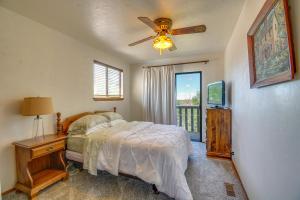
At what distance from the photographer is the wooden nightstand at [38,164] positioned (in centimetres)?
207

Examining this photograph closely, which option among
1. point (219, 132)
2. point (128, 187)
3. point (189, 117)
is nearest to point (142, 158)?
point (128, 187)

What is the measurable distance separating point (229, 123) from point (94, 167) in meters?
2.77

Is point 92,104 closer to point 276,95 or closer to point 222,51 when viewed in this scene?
point 276,95

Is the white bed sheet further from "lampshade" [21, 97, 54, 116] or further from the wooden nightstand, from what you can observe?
"lampshade" [21, 97, 54, 116]

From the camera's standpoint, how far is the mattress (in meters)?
2.62

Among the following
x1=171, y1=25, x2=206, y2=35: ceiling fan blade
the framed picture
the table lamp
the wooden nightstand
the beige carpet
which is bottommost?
the beige carpet

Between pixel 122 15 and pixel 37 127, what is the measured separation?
2281mm

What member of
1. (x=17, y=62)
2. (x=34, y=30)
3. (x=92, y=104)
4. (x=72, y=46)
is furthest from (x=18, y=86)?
(x=92, y=104)

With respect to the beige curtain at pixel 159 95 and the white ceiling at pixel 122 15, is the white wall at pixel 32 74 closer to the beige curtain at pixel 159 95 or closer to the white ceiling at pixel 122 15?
the white ceiling at pixel 122 15

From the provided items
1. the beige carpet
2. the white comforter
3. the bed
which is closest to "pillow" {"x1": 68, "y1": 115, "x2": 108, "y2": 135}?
the bed

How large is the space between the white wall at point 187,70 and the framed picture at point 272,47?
279cm

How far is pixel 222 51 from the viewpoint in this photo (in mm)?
4199

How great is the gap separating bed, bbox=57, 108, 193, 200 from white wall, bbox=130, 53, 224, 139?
2.44 meters

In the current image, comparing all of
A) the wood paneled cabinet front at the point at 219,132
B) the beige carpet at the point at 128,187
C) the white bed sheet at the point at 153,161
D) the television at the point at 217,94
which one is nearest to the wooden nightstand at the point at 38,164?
the beige carpet at the point at 128,187
